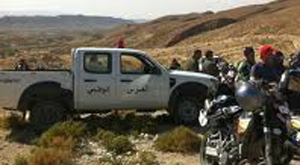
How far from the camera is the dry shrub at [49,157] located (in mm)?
10156

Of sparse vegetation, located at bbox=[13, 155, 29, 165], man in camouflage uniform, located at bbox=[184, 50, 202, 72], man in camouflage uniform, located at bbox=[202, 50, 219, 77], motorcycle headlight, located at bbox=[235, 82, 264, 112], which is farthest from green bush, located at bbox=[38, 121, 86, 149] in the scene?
motorcycle headlight, located at bbox=[235, 82, 264, 112]

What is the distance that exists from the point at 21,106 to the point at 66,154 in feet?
10.3

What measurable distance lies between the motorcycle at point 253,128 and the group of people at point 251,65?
0.48 meters

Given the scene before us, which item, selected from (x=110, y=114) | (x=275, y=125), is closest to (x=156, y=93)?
(x=110, y=114)

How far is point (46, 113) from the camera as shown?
13594mm

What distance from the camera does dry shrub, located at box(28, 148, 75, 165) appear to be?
10.2 m

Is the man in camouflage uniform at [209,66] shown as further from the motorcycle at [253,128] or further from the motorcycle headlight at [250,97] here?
the motorcycle headlight at [250,97]

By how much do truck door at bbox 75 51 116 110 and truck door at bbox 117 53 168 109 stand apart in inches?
8.4

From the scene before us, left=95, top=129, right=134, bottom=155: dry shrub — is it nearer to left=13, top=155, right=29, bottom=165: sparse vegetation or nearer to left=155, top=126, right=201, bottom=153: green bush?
left=155, top=126, right=201, bottom=153: green bush

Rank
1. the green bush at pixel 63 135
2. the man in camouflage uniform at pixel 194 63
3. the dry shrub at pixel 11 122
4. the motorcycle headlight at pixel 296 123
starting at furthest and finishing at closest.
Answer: the man in camouflage uniform at pixel 194 63 < the dry shrub at pixel 11 122 < the green bush at pixel 63 135 < the motorcycle headlight at pixel 296 123

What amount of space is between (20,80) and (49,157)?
3511mm

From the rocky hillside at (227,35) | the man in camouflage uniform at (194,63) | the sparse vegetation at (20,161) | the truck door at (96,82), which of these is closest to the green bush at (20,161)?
the sparse vegetation at (20,161)

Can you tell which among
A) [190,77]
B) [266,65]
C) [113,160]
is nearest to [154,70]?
[190,77]

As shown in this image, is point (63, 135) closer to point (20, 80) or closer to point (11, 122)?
point (20, 80)
